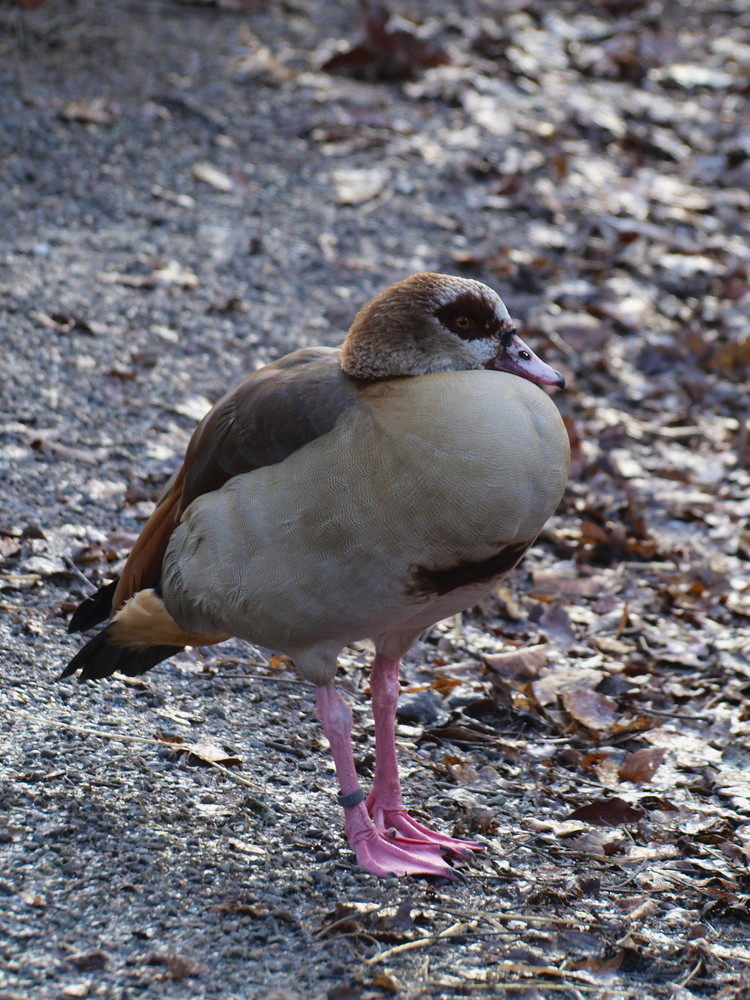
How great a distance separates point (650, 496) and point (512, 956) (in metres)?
3.41

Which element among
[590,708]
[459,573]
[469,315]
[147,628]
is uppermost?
[469,315]

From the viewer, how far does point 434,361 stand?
3.23 metres

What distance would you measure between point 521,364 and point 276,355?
3334mm

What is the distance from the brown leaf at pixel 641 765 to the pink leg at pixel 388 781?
2.37 feet

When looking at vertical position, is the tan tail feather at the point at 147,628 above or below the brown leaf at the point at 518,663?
above

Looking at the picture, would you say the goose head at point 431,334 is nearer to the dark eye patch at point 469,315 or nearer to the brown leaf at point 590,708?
the dark eye patch at point 469,315

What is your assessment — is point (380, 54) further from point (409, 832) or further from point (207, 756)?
point (409, 832)

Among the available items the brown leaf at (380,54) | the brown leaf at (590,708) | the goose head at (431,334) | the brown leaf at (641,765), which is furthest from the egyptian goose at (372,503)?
the brown leaf at (380,54)

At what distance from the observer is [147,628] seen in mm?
3570

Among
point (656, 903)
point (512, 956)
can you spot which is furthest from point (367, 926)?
point (656, 903)

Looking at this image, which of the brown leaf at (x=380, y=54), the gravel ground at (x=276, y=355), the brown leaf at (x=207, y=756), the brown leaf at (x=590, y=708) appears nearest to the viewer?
the gravel ground at (x=276, y=355)

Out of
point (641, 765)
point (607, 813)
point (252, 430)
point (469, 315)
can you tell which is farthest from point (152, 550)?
point (641, 765)

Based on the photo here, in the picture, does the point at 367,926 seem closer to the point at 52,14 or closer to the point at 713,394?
the point at 713,394

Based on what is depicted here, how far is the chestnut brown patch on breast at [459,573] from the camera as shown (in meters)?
3.02
